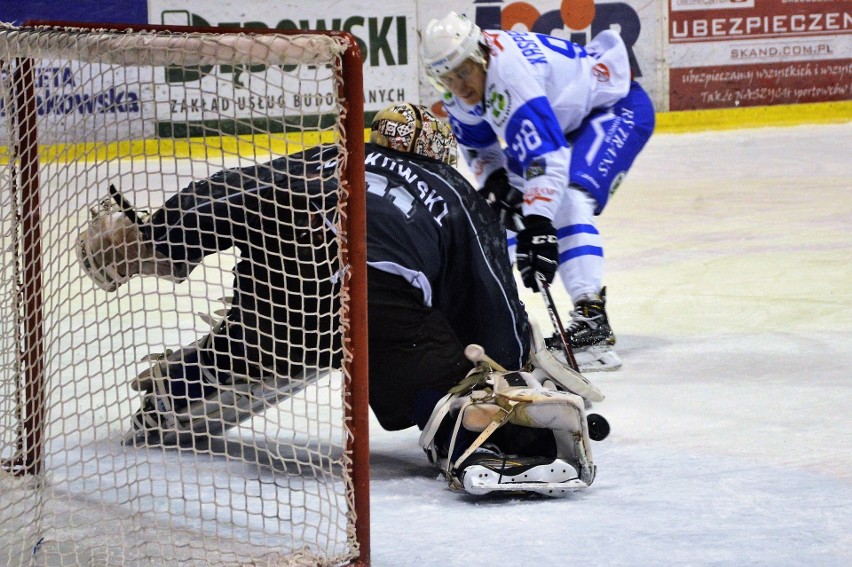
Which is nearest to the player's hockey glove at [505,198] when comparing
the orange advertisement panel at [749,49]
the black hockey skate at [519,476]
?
the black hockey skate at [519,476]

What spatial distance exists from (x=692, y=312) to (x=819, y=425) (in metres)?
1.27

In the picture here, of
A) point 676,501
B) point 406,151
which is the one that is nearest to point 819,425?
point 676,501

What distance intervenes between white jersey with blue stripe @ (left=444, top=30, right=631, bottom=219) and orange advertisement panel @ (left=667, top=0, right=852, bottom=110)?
4625 millimetres

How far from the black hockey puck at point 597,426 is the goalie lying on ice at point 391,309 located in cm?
17

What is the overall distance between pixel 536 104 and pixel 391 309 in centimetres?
112

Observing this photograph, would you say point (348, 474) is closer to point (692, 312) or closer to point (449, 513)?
point (449, 513)

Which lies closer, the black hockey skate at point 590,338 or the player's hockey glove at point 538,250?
the player's hockey glove at point 538,250

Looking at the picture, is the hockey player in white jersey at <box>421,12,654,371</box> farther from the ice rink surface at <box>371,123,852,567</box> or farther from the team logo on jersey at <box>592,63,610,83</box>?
the ice rink surface at <box>371,123,852,567</box>

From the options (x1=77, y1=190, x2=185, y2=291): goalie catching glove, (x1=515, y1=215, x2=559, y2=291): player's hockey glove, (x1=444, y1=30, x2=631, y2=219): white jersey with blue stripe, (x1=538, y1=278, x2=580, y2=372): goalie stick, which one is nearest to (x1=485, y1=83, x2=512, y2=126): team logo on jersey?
(x1=444, y1=30, x2=631, y2=219): white jersey with blue stripe

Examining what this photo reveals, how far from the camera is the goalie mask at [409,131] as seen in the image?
2482 mm

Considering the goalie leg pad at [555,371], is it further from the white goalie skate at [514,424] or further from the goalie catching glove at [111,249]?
the goalie catching glove at [111,249]

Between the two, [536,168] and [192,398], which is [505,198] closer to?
[536,168]

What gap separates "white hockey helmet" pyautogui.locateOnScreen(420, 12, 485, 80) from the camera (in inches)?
127

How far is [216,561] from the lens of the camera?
1.91 meters
